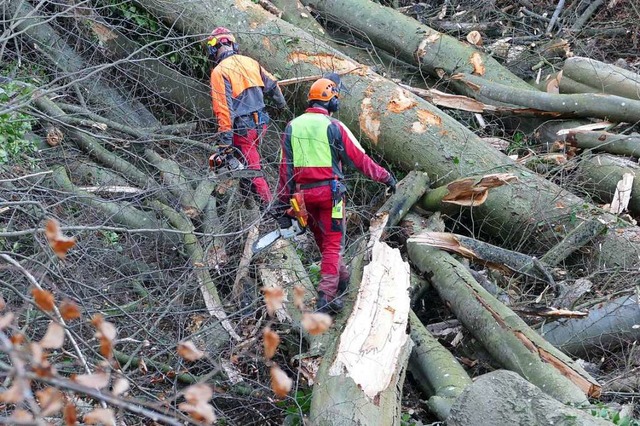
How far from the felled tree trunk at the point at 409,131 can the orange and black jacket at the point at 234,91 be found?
0.37 meters

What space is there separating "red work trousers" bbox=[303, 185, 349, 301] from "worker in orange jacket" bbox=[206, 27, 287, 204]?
996 mm

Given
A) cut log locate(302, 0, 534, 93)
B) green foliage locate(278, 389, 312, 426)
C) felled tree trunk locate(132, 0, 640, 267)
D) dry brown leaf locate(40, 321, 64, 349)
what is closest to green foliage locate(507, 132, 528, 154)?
cut log locate(302, 0, 534, 93)

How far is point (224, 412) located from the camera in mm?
4859

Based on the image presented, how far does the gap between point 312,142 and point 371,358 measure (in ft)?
5.90

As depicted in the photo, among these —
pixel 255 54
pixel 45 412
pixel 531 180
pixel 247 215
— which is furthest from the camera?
pixel 255 54

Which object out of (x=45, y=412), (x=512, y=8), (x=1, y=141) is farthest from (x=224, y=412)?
(x=512, y=8)

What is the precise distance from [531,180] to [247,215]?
2422mm

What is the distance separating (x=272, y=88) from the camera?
7.11 meters

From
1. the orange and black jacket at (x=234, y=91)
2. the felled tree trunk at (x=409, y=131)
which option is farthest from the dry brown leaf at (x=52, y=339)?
the orange and black jacket at (x=234, y=91)

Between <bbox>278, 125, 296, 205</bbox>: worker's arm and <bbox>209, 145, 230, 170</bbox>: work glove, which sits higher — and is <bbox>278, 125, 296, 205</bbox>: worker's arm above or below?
above

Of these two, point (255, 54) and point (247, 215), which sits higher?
point (255, 54)

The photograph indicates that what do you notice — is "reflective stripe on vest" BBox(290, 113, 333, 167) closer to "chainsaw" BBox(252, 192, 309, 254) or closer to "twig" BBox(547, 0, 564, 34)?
"chainsaw" BBox(252, 192, 309, 254)

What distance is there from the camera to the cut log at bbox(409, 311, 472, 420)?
470cm

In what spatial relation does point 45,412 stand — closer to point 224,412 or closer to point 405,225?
point 224,412
